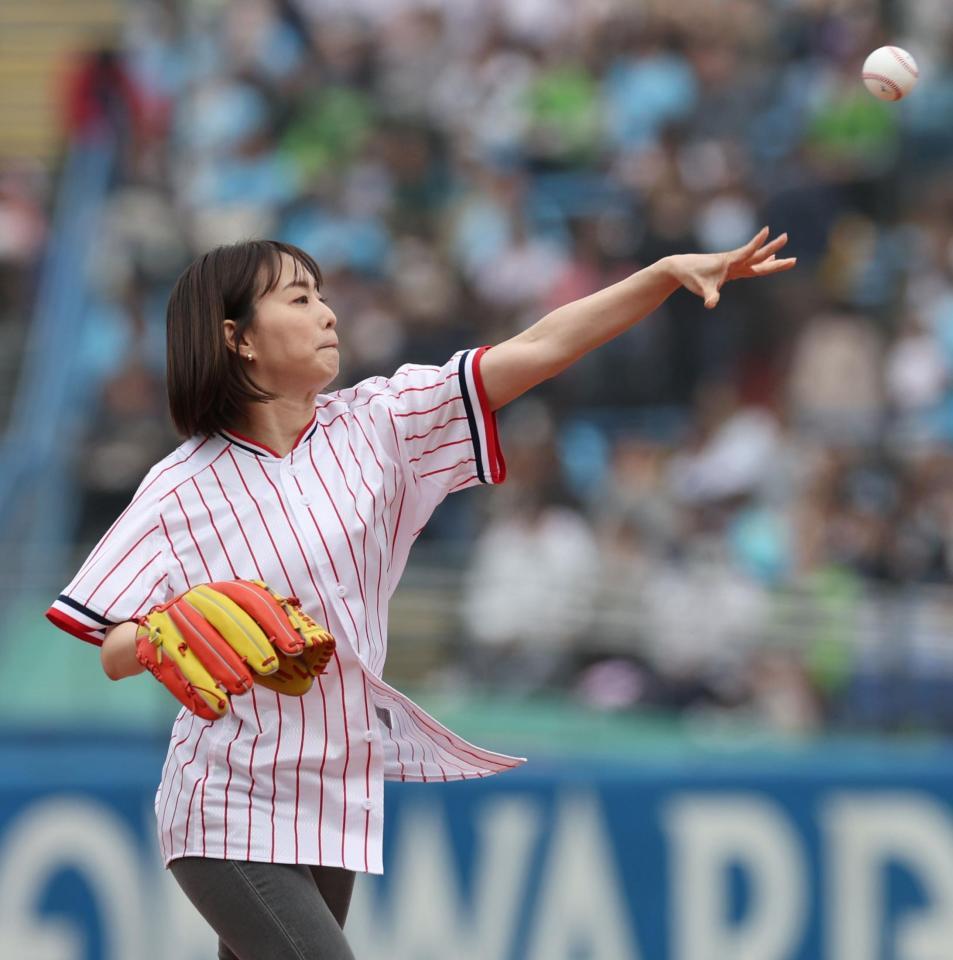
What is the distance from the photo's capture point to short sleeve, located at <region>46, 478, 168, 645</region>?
11.6 feet

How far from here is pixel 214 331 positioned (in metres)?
3.61

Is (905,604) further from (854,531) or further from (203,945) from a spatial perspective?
(203,945)

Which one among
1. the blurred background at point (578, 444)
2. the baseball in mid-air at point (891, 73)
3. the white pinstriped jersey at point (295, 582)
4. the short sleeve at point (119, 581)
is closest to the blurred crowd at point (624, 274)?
the blurred background at point (578, 444)

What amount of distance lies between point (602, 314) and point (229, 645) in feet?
3.22

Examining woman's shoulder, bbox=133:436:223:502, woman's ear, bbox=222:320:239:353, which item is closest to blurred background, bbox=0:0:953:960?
woman's shoulder, bbox=133:436:223:502

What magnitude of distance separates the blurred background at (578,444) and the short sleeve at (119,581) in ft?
10.4

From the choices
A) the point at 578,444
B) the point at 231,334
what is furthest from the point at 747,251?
the point at 578,444

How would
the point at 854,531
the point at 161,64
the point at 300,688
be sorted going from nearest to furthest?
the point at 300,688, the point at 854,531, the point at 161,64

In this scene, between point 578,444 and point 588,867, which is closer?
point 588,867

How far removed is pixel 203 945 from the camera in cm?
646

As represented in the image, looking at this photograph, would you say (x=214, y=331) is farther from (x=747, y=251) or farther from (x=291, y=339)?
(x=747, y=251)

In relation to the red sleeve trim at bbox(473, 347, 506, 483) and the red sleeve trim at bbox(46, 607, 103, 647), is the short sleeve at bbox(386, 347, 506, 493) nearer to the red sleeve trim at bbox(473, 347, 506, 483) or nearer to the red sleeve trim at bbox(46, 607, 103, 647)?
the red sleeve trim at bbox(473, 347, 506, 483)

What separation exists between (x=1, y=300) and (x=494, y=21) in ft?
12.9

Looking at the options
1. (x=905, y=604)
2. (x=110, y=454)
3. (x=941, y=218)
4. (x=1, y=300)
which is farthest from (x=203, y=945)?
(x=1, y=300)
